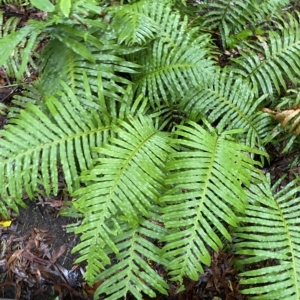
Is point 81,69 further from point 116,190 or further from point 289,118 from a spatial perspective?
point 289,118

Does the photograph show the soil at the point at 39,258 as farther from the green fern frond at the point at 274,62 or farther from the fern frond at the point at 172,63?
the green fern frond at the point at 274,62

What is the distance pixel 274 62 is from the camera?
2.83 metres

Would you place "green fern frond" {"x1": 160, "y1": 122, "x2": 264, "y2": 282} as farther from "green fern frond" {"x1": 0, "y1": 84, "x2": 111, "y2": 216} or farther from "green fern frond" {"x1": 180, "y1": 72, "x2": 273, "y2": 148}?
"green fern frond" {"x1": 0, "y1": 84, "x2": 111, "y2": 216}

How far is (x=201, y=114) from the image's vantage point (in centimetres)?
262

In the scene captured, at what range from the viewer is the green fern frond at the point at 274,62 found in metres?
2.77

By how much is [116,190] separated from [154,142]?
0.42 meters

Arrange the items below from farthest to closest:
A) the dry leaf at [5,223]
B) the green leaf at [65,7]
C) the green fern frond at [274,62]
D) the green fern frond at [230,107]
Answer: the dry leaf at [5,223] < the green fern frond at [274,62] < the green fern frond at [230,107] < the green leaf at [65,7]

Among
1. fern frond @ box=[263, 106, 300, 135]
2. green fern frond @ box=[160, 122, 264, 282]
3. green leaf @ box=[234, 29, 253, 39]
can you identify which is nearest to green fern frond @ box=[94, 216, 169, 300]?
green fern frond @ box=[160, 122, 264, 282]

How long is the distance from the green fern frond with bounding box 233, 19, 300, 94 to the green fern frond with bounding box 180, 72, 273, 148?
176 millimetres

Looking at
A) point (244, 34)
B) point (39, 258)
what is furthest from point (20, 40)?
point (244, 34)

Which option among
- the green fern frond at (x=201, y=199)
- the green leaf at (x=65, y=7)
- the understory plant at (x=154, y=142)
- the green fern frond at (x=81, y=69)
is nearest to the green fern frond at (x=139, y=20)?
the understory plant at (x=154, y=142)

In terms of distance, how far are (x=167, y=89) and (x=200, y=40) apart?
42 cm

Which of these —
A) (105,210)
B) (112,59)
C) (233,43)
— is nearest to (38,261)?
(105,210)

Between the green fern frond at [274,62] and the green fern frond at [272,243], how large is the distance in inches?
32.0
